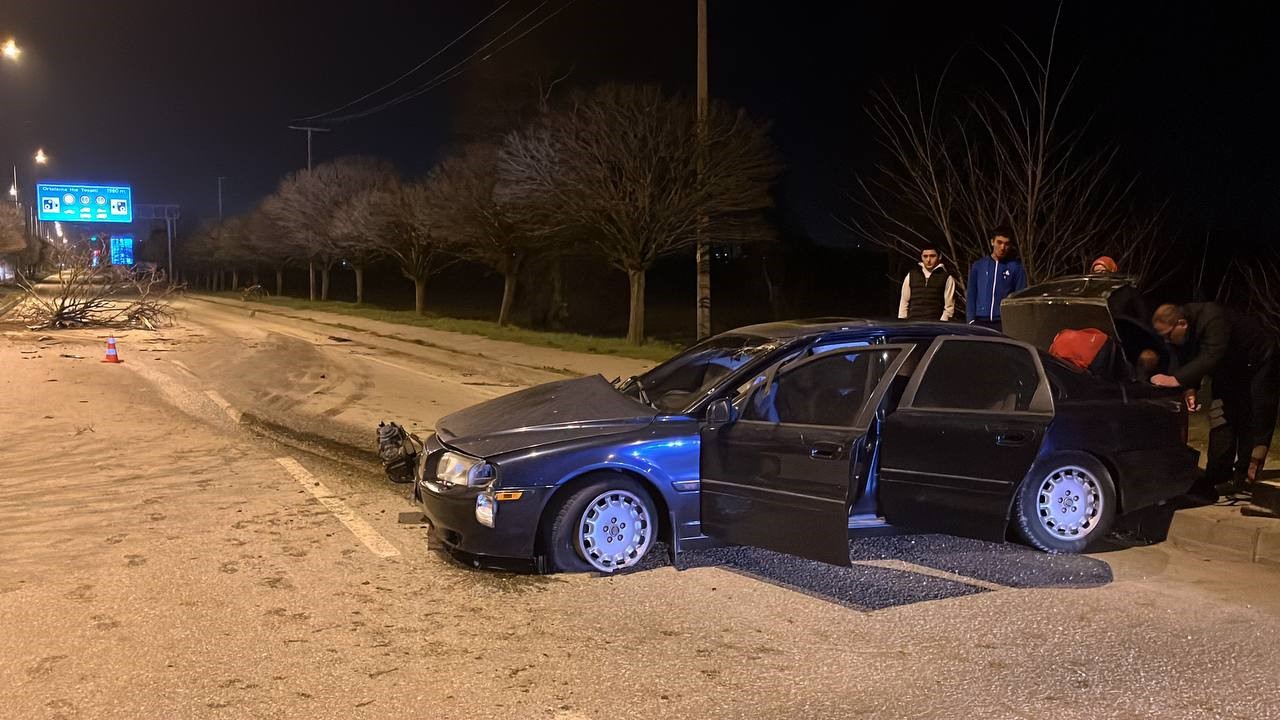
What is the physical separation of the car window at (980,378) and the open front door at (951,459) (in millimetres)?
13

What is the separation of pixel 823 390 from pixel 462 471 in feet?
7.64

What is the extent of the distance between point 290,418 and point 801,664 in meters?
8.87

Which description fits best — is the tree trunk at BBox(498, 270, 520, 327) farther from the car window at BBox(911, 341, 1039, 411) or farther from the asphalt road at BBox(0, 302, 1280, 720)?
the car window at BBox(911, 341, 1039, 411)

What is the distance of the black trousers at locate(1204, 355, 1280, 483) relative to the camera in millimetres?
6676

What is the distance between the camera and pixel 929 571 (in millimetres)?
5617

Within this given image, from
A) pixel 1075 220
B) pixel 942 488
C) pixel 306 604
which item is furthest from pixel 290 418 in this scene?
pixel 1075 220

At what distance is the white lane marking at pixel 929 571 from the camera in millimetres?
5363

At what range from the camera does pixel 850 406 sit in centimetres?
604

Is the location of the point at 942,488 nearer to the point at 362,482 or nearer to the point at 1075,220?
the point at 362,482

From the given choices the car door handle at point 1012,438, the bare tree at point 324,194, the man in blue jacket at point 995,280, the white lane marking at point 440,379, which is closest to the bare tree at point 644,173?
the white lane marking at point 440,379

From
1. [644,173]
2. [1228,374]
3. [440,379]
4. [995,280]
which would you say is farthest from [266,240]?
[1228,374]

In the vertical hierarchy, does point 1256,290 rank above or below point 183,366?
above

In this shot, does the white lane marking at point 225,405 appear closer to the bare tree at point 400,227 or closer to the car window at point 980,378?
the car window at point 980,378

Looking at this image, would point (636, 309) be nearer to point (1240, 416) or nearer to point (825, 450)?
point (1240, 416)
